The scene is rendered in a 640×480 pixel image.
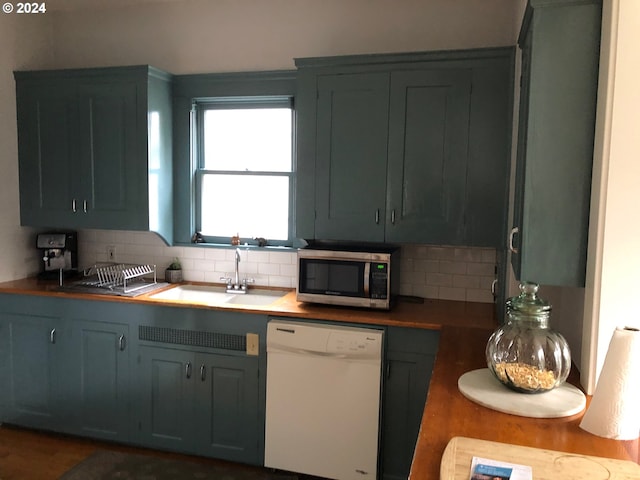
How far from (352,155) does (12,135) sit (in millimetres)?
2323

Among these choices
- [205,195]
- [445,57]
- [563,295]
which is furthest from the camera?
[205,195]

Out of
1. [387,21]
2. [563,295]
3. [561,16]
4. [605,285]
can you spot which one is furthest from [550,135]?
[387,21]

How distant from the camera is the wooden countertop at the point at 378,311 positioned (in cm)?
273

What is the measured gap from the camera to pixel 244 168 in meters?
3.59

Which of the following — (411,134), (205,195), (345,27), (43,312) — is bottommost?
(43,312)

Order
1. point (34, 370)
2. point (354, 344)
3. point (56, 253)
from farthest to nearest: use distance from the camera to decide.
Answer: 1. point (56, 253)
2. point (34, 370)
3. point (354, 344)

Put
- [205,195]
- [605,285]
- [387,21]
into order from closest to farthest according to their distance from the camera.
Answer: [605,285]
[387,21]
[205,195]

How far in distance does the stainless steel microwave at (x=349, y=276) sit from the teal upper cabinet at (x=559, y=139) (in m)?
1.10

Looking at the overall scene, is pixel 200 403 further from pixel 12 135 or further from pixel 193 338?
pixel 12 135

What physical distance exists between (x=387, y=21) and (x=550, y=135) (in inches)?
69.2

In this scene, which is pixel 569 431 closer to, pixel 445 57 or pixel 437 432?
pixel 437 432

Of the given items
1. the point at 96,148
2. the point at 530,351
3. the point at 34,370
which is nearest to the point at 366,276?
the point at 530,351

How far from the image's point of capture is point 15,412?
342 centimetres

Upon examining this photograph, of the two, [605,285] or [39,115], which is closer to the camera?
[605,285]
